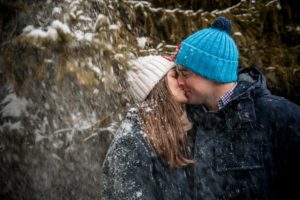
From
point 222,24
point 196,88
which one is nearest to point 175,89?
point 196,88

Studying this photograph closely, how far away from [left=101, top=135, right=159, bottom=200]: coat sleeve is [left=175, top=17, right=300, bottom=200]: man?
36 cm

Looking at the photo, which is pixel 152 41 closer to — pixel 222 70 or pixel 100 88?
pixel 100 88

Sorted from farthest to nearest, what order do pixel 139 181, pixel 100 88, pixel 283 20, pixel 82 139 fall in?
pixel 283 20, pixel 82 139, pixel 100 88, pixel 139 181

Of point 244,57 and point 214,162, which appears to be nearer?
point 214,162

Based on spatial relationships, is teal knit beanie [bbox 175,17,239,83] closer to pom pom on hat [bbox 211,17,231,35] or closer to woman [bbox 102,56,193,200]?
pom pom on hat [bbox 211,17,231,35]

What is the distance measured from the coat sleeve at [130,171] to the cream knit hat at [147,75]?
341 millimetres

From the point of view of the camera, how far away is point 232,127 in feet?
7.61

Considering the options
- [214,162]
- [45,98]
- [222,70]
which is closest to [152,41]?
[45,98]

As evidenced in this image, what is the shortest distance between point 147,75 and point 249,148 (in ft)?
2.85

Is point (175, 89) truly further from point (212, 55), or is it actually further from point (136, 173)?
point (136, 173)

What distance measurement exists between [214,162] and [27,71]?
6.84ft

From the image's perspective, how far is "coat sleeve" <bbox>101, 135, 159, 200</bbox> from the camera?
7.36ft

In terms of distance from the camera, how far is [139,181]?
89.0 inches

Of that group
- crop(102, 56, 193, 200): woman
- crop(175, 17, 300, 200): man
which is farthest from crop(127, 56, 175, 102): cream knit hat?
crop(175, 17, 300, 200): man
